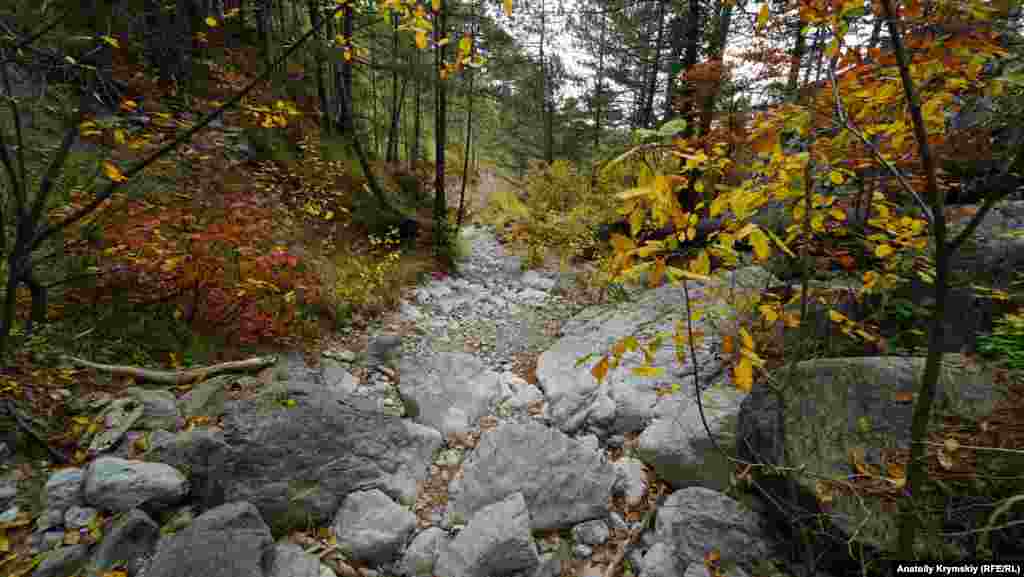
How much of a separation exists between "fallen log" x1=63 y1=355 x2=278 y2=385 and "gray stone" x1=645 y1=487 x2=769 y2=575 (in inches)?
141

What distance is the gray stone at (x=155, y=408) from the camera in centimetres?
269

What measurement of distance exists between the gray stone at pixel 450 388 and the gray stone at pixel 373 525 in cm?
106

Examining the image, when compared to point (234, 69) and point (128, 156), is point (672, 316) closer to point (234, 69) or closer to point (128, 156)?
point (128, 156)

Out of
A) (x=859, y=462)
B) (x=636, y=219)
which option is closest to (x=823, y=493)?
(x=859, y=462)

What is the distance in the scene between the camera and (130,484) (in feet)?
7.35

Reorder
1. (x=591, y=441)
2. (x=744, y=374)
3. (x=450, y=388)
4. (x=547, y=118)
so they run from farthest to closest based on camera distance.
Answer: (x=547, y=118) → (x=450, y=388) → (x=591, y=441) → (x=744, y=374)

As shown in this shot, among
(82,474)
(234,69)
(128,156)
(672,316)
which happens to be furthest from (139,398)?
(234,69)

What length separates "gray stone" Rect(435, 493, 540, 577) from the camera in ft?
7.93

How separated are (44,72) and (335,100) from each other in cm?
1169

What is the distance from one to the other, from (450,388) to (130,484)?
8.62 ft

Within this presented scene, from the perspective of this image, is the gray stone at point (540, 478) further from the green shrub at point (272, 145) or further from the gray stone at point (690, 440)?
the green shrub at point (272, 145)

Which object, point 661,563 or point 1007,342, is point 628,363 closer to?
point 661,563

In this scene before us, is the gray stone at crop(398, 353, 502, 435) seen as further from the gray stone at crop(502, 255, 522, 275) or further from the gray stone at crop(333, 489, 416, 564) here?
the gray stone at crop(502, 255, 522, 275)

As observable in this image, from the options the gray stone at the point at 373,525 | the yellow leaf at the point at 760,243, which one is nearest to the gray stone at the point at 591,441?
the gray stone at the point at 373,525
